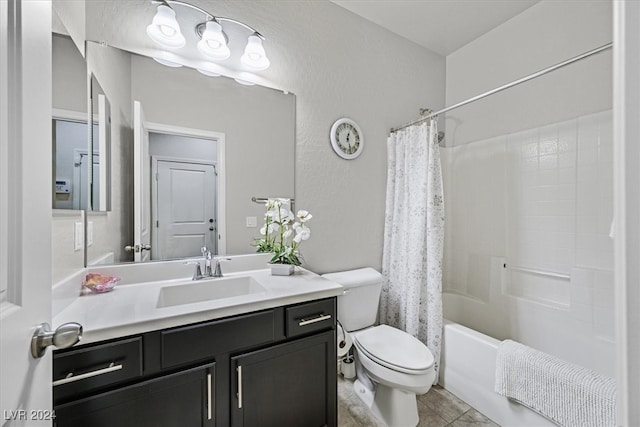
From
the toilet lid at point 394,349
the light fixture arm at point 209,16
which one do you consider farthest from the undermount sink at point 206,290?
the light fixture arm at point 209,16

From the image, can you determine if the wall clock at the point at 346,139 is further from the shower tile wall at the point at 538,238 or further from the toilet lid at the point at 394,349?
the toilet lid at the point at 394,349

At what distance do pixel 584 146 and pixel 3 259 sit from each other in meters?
2.63

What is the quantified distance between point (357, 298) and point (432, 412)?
76cm

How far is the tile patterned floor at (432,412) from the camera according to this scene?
1.49 metres

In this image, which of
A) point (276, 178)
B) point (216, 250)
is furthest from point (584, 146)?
point (216, 250)

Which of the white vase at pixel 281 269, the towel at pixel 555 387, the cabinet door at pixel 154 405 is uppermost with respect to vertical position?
the white vase at pixel 281 269

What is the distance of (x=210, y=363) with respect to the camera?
3.23ft

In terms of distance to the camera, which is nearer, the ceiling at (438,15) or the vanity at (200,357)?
the vanity at (200,357)

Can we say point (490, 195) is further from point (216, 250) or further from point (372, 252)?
point (216, 250)

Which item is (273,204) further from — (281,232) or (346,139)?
(346,139)

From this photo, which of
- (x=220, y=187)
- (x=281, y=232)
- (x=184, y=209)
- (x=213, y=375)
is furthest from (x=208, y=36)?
(x=213, y=375)

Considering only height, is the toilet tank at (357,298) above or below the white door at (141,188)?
below

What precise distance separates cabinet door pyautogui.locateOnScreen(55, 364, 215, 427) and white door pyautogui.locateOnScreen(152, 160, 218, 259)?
2.24 ft

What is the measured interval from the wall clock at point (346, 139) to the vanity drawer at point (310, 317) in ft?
3.64
